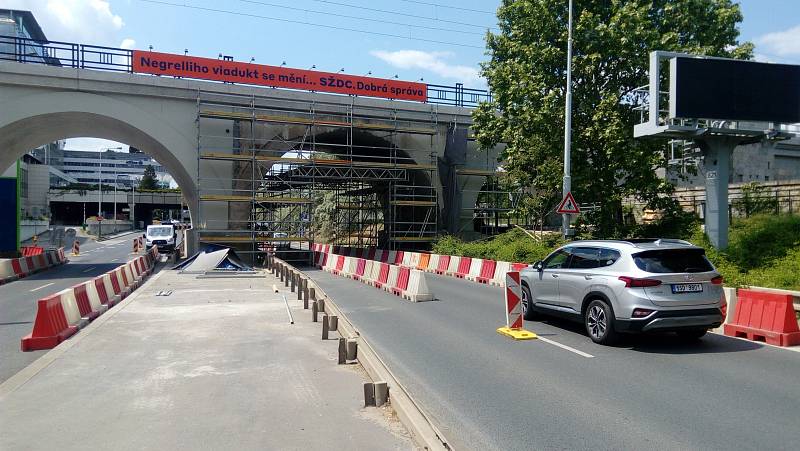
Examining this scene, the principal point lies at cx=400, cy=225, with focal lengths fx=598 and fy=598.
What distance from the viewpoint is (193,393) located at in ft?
22.0

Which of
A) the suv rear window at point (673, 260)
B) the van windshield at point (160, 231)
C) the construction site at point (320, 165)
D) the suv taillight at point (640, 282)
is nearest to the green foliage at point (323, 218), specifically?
the van windshield at point (160, 231)

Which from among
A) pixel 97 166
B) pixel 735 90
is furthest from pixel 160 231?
pixel 97 166

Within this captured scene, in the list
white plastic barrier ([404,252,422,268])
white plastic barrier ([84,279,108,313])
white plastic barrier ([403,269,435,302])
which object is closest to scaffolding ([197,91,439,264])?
white plastic barrier ([404,252,422,268])

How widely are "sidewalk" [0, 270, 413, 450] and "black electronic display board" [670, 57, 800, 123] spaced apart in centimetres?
1164

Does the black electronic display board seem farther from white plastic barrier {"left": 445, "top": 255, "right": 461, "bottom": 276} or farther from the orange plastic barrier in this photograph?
white plastic barrier {"left": 445, "top": 255, "right": 461, "bottom": 276}

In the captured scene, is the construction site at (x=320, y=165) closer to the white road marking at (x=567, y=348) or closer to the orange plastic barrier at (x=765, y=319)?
the white road marking at (x=567, y=348)

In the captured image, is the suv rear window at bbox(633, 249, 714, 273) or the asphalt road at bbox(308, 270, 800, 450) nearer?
the asphalt road at bbox(308, 270, 800, 450)

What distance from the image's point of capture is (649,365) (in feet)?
26.5

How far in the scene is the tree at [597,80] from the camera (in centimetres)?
2141

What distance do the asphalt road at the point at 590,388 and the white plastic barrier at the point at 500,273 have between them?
27.6ft

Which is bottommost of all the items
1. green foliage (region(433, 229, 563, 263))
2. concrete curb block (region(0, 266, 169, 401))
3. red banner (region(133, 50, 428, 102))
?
concrete curb block (region(0, 266, 169, 401))

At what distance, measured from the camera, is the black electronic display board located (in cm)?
1591

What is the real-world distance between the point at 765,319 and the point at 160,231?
40009mm

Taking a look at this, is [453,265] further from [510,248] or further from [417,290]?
[417,290]
